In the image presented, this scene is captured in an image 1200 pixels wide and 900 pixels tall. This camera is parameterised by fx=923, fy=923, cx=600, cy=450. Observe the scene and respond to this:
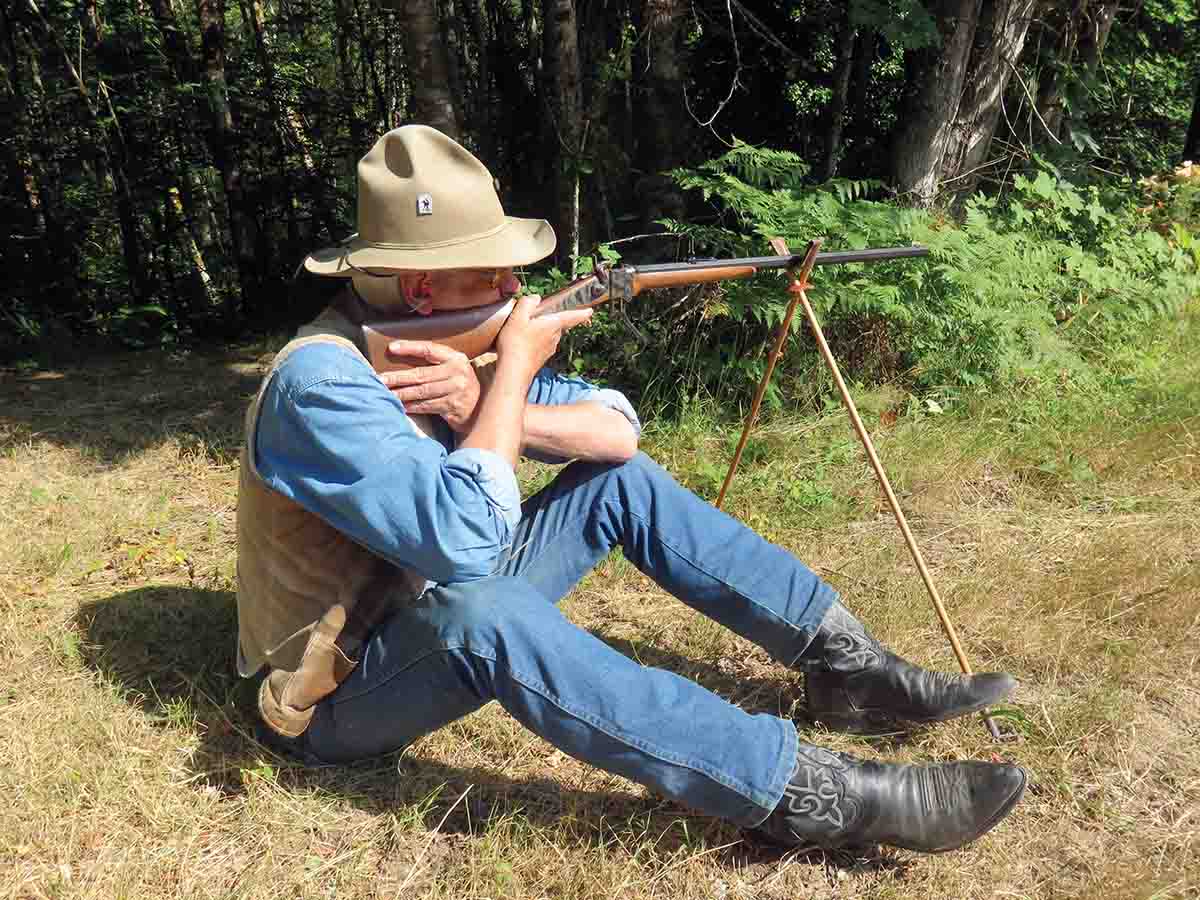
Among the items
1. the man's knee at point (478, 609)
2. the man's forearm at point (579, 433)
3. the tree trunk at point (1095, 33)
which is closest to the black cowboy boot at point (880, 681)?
the man's forearm at point (579, 433)

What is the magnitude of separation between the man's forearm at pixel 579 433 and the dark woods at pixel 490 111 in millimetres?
3086

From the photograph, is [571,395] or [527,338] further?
[571,395]

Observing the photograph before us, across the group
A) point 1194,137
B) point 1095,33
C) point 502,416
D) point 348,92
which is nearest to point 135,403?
point 348,92

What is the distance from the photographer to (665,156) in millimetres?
5895

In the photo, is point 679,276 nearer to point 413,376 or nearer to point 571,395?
point 571,395

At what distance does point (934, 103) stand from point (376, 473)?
5006 millimetres

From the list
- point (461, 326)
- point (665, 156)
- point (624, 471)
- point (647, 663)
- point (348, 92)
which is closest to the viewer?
point (461, 326)

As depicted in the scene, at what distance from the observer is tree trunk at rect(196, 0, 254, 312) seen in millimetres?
6958

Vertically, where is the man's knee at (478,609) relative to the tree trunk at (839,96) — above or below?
below

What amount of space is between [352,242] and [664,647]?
1.66 meters

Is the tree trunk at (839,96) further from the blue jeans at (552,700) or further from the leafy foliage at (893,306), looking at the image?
the blue jeans at (552,700)

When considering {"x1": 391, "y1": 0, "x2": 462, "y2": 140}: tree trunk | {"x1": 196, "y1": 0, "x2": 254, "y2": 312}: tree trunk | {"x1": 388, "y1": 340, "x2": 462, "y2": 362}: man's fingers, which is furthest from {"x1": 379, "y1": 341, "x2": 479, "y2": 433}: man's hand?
{"x1": 196, "y1": 0, "x2": 254, "y2": 312}: tree trunk

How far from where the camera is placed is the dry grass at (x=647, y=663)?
2174mm

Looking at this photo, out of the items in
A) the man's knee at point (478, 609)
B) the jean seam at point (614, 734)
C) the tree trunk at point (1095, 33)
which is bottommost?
the jean seam at point (614, 734)
